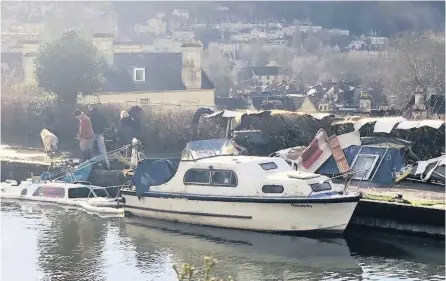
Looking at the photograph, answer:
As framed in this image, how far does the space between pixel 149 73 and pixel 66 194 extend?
689 inches

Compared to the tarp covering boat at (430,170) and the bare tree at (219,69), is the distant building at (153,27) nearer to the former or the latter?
the bare tree at (219,69)

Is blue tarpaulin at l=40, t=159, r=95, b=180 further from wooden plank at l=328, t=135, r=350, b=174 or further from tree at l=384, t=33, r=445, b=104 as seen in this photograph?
tree at l=384, t=33, r=445, b=104

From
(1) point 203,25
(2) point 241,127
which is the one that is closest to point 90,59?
(2) point 241,127

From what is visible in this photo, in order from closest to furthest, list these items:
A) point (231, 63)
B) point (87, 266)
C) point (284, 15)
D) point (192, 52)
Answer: point (87, 266) → point (192, 52) → point (231, 63) → point (284, 15)

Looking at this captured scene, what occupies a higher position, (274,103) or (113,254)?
(274,103)

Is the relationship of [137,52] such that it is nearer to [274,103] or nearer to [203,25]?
[274,103]

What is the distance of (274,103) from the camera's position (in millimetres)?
51625

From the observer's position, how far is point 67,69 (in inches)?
1539

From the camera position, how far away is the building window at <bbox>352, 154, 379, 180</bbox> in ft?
84.7

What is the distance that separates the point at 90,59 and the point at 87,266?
68.3 ft

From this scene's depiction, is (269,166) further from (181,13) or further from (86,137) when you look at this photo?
(181,13)

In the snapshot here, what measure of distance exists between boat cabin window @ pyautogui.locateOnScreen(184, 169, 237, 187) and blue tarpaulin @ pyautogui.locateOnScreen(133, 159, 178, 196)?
74cm

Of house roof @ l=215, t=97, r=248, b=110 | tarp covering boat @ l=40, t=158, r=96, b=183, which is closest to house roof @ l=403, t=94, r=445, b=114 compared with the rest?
tarp covering boat @ l=40, t=158, r=96, b=183

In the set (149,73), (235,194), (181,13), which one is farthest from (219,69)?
(235,194)
